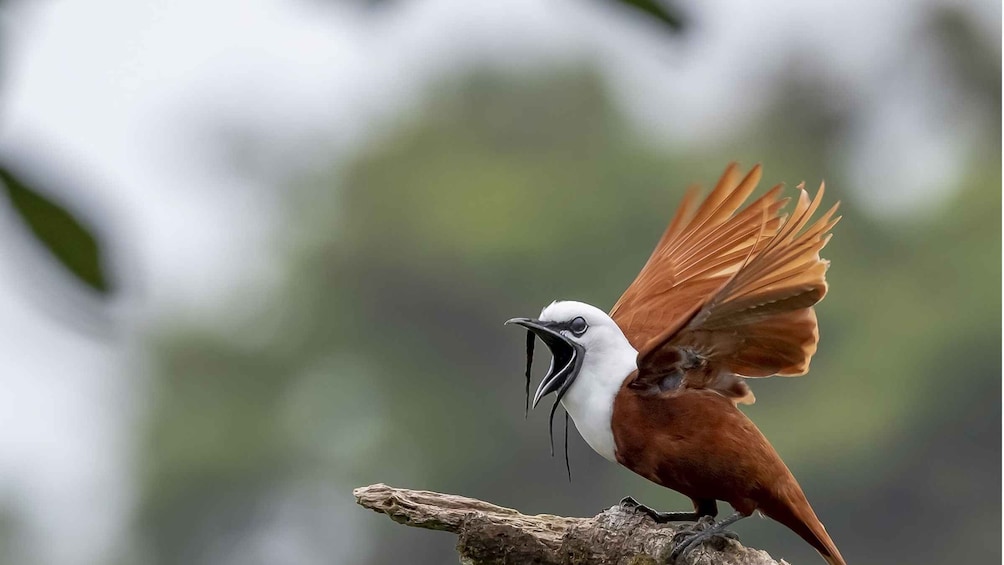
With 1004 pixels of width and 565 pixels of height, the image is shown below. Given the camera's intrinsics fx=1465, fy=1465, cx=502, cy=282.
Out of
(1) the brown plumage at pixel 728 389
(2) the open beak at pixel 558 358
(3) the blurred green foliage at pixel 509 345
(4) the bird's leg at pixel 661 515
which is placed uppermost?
(3) the blurred green foliage at pixel 509 345

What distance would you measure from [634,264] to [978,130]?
218 inches

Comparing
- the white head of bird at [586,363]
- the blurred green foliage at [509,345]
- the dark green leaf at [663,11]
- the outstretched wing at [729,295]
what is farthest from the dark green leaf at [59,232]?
the blurred green foliage at [509,345]

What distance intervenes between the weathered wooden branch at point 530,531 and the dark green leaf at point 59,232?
1963 mm

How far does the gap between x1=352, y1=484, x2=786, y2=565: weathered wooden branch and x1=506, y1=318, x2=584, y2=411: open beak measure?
0.24 m

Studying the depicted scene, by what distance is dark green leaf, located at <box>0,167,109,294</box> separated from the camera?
680mm

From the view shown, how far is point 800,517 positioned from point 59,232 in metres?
2.01

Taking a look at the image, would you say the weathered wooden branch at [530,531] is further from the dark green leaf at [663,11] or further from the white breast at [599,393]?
the dark green leaf at [663,11]

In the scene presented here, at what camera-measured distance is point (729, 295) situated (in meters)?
2.31

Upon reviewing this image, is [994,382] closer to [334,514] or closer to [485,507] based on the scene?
[334,514]

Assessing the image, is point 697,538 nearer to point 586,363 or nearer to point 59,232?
point 586,363

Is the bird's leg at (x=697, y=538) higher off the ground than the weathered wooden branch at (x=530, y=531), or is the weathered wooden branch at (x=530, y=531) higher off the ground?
the weathered wooden branch at (x=530, y=531)

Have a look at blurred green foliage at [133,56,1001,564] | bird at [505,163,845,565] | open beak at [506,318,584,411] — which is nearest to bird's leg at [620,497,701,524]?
bird at [505,163,845,565]

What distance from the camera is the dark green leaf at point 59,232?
0.68 m

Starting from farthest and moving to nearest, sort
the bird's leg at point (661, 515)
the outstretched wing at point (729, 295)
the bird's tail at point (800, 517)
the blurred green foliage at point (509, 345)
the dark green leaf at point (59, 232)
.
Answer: the blurred green foliage at point (509, 345), the bird's leg at point (661, 515), the bird's tail at point (800, 517), the outstretched wing at point (729, 295), the dark green leaf at point (59, 232)
